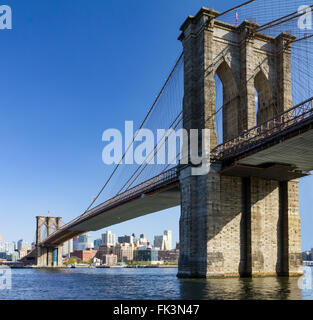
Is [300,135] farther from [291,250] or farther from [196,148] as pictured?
[291,250]

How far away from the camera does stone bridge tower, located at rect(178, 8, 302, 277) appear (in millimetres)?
34875

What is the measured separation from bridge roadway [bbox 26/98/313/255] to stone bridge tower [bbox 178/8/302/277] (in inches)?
52.6

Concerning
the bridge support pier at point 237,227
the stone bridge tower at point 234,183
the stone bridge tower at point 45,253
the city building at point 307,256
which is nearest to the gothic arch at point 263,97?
the stone bridge tower at point 234,183

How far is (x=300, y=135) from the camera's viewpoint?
92.5 feet

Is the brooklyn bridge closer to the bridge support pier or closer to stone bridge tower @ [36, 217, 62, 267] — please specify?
the bridge support pier

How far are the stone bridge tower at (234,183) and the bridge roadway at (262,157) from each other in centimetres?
134

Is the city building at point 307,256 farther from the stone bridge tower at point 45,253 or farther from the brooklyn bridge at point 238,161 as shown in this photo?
the brooklyn bridge at point 238,161

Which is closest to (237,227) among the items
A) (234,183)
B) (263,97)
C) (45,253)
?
(234,183)

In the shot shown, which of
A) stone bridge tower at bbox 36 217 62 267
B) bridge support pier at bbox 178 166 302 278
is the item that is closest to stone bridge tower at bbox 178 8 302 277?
bridge support pier at bbox 178 166 302 278

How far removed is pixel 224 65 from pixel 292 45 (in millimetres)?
6770

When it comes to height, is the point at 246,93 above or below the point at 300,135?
above

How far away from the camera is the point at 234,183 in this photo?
3647 cm
